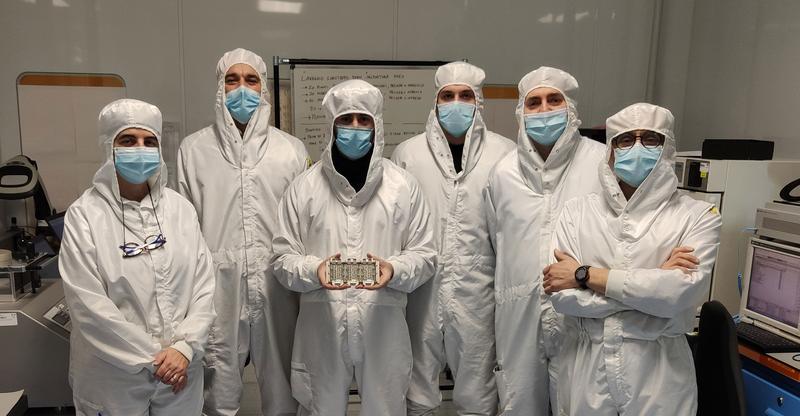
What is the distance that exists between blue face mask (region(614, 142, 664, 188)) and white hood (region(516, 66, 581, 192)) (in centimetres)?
31

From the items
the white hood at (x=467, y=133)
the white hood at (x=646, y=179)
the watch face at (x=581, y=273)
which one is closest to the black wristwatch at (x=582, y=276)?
the watch face at (x=581, y=273)

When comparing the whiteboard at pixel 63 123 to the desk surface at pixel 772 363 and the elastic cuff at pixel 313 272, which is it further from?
the desk surface at pixel 772 363

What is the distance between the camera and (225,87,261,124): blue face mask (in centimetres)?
221

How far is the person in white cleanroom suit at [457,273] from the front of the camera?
7.18ft

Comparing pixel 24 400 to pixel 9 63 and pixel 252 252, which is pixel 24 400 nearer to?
pixel 252 252

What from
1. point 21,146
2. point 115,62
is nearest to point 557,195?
point 115,62

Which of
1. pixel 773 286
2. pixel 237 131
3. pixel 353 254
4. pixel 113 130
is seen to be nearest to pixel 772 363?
pixel 773 286

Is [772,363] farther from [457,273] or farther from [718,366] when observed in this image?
[457,273]

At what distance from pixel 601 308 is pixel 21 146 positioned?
11.6 ft

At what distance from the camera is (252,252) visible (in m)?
2.20

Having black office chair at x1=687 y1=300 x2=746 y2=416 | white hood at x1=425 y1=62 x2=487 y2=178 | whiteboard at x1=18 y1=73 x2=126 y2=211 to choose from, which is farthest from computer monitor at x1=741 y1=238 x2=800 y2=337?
whiteboard at x1=18 y1=73 x2=126 y2=211

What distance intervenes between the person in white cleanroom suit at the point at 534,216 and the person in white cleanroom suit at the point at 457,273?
0.10m

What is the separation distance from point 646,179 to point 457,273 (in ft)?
2.71

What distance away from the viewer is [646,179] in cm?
168
